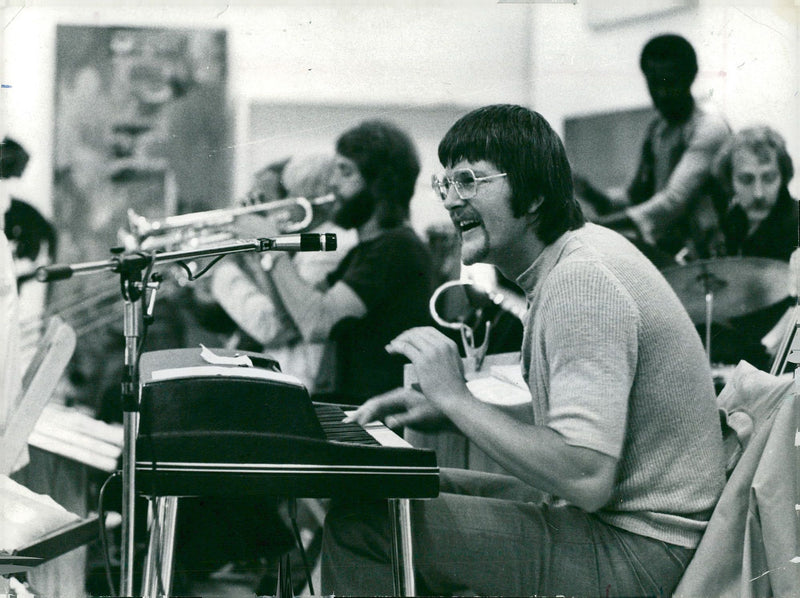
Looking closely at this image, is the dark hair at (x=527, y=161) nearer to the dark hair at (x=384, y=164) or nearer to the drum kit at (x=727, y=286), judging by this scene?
the dark hair at (x=384, y=164)

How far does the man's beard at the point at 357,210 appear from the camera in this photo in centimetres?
359

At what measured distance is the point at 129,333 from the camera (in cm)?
178

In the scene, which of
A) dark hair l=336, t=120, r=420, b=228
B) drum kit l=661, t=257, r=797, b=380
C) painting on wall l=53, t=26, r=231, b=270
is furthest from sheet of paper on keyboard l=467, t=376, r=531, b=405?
painting on wall l=53, t=26, r=231, b=270

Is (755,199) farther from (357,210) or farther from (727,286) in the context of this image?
(357,210)

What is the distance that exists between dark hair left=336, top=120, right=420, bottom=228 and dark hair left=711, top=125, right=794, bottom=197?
1189mm

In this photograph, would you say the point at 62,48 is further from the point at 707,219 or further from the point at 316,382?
the point at 707,219

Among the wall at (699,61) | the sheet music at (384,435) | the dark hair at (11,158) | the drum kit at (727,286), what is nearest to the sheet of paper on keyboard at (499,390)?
the sheet music at (384,435)

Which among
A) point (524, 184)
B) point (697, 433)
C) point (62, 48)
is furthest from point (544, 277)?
point (62, 48)

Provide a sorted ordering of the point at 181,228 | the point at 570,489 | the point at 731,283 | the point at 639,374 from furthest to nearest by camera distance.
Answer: the point at 731,283 → the point at 181,228 → the point at 639,374 → the point at 570,489

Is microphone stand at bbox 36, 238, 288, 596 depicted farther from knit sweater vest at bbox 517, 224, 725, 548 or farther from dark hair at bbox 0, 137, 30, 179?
dark hair at bbox 0, 137, 30, 179

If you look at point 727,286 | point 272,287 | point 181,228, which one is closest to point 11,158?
point 181,228

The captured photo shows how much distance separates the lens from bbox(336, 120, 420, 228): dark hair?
3533 mm

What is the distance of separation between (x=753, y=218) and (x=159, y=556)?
8.76 feet

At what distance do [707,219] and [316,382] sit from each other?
1636 mm
